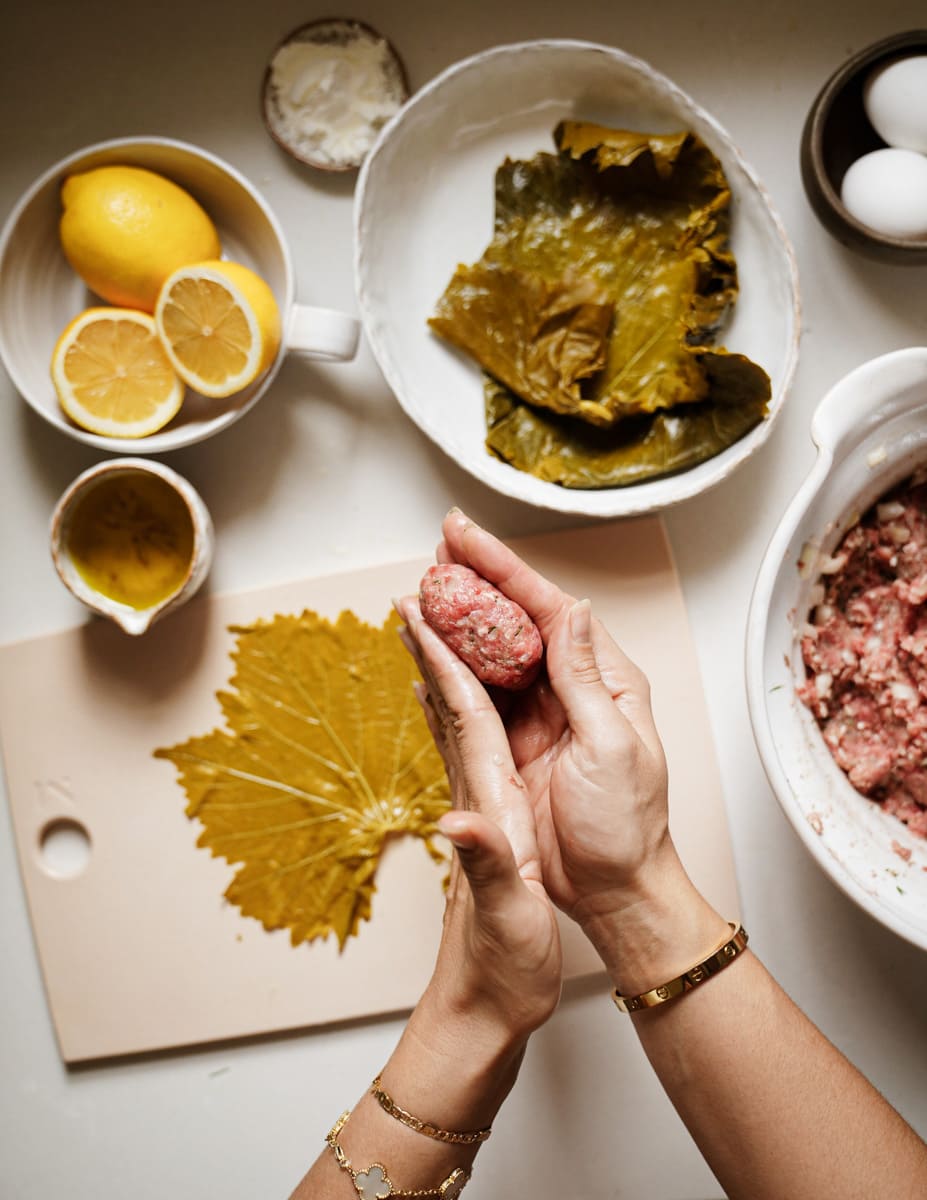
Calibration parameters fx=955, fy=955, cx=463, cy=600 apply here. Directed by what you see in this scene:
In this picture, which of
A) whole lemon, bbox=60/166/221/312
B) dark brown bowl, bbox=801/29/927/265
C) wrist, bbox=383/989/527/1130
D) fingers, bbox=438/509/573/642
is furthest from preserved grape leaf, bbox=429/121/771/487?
wrist, bbox=383/989/527/1130

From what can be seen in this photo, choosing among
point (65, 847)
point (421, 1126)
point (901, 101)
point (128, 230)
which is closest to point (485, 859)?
point (421, 1126)

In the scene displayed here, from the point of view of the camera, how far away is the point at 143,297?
4.89 ft

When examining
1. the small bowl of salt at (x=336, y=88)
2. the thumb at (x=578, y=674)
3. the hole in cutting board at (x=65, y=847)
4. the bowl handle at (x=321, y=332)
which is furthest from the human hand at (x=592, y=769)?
the hole in cutting board at (x=65, y=847)

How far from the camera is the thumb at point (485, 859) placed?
3.09 ft

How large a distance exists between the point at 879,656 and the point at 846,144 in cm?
81

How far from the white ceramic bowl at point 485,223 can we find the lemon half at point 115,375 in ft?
1.11

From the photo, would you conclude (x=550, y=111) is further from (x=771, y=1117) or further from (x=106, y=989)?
(x=106, y=989)

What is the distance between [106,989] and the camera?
1594 mm

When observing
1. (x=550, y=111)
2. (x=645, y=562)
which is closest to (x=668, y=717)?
(x=645, y=562)

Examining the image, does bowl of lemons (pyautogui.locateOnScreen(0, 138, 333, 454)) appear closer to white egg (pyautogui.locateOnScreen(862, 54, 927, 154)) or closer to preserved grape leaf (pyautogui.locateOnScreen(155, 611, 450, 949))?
preserved grape leaf (pyautogui.locateOnScreen(155, 611, 450, 949))

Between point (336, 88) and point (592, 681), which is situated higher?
point (336, 88)

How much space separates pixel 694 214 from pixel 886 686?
76 centimetres

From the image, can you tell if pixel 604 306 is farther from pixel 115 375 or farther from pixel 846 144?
pixel 115 375

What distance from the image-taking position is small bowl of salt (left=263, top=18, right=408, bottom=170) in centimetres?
154
